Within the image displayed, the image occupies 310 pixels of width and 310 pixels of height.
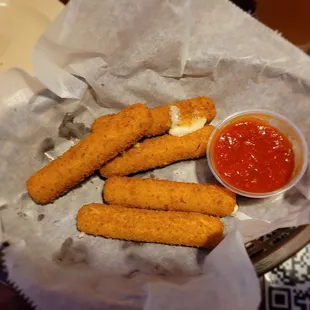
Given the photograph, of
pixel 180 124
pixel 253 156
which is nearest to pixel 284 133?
pixel 253 156

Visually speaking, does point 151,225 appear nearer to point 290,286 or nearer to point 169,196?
point 169,196

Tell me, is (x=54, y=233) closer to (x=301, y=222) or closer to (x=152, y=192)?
(x=152, y=192)

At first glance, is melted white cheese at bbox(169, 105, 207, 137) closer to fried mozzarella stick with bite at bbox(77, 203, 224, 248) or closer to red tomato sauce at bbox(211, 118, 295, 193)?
red tomato sauce at bbox(211, 118, 295, 193)

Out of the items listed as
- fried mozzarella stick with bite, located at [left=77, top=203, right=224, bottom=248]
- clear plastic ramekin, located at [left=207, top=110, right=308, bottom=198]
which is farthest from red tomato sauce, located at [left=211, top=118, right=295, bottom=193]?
fried mozzarella stick with bite, located at [left=77, top=203, right=224, bottom=248]

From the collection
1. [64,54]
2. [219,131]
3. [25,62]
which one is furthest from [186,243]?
[25,62]

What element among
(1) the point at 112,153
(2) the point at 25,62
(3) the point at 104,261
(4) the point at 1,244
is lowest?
(3) the point at 104,261

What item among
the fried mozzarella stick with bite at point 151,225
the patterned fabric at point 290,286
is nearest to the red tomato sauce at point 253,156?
the fried mozzarella stick with bite at point 151,225

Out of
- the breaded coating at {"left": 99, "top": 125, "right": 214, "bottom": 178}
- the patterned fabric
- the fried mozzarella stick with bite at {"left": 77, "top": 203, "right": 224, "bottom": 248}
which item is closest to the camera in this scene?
the fried mozzarella stick with bite at {"left": 77, "top": 203, "right": 224, "bottom": 248}
